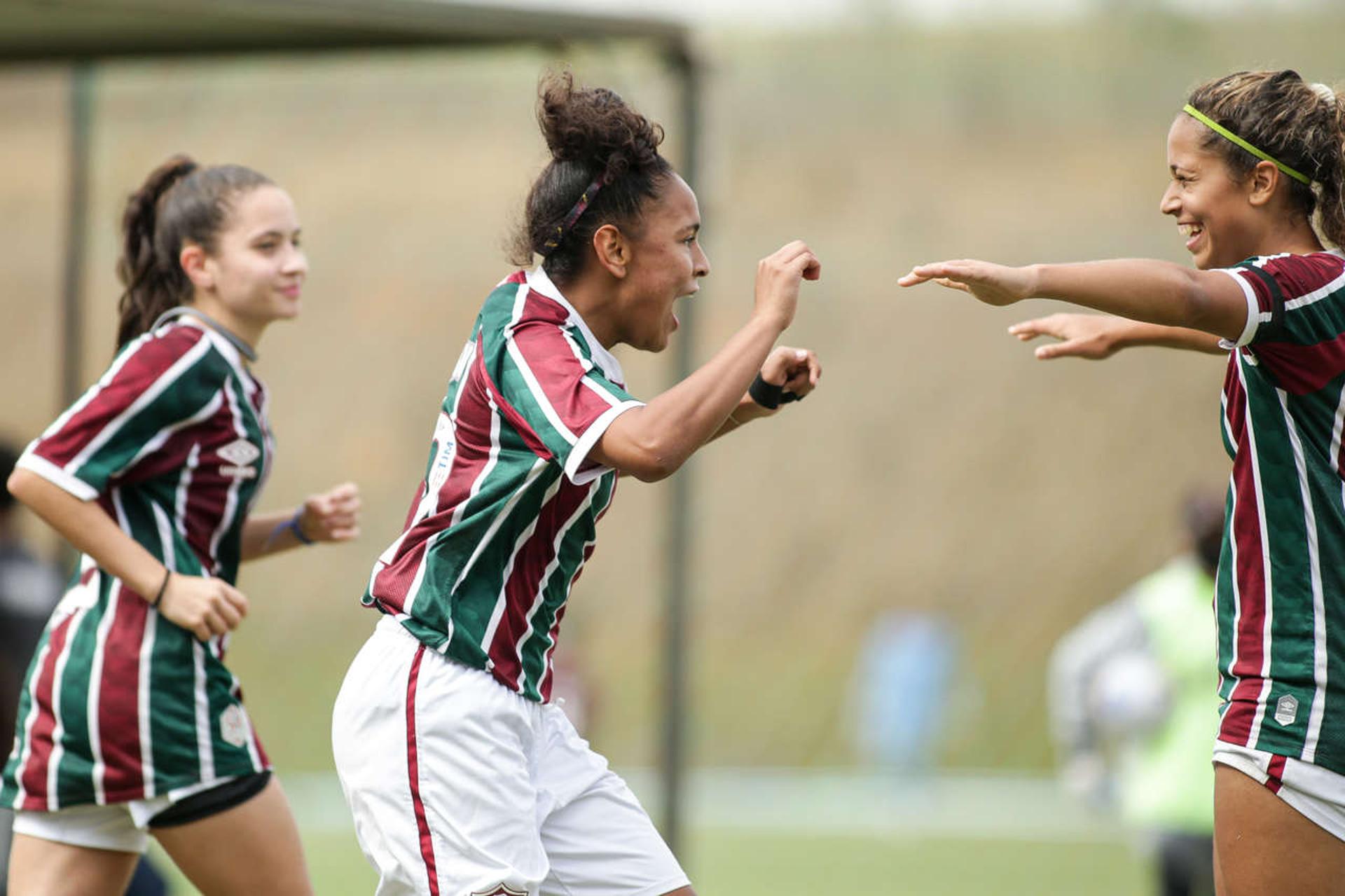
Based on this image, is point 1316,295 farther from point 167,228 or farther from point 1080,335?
point 167,228

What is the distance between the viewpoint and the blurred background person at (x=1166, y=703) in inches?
276

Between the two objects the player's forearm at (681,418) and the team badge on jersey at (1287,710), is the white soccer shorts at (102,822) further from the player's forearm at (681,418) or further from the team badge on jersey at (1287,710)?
the team badge on jersey at (1287,710)

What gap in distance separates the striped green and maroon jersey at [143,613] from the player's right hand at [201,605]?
118 mm

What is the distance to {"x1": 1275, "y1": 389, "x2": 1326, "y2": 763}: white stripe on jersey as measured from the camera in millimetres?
3506

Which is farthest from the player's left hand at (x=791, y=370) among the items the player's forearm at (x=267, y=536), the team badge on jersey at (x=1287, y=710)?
the player's forearm at (x=267, y=536)

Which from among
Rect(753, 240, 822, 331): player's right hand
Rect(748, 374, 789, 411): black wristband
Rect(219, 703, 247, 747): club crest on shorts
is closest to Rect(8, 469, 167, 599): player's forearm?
Rect(219, 703, 247, 747): club crest on shorts

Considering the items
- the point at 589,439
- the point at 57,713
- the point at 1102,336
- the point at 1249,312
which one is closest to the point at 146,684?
the point at 57,713

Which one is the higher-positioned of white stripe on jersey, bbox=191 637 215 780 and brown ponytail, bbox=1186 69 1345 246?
brown ponytail, bbox=1186 69 1345 246

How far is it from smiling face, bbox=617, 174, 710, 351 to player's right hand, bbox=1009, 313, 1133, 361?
804 mm

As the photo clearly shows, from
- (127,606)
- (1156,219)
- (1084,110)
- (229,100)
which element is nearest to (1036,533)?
(1156,219)

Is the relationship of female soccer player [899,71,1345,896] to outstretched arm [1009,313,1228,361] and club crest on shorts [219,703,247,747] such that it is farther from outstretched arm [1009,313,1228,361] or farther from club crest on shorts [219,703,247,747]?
club crest on shorts [219,703,247,747]

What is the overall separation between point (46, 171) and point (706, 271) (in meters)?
23.6

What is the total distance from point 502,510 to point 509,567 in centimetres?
13

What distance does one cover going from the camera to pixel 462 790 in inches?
140
